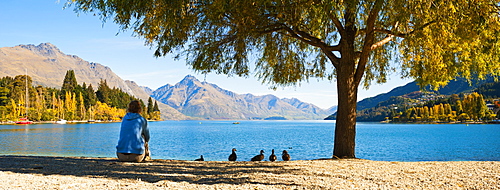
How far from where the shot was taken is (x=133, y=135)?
26.3ft

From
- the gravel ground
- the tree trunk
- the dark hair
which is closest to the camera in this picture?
the gravel ground

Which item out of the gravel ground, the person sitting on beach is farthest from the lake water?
the gravel ground

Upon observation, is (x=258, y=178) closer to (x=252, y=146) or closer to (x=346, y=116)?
(x=346, y=116)

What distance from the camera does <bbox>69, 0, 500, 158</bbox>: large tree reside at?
8.13 m

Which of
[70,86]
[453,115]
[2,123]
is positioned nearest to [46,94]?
[70,86]

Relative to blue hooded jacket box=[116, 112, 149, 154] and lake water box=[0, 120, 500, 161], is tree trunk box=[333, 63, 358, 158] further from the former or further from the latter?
lake water box=[0, 120, 500, 161]

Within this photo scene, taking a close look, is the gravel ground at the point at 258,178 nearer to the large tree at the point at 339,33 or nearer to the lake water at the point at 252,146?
the large tree at the point at 339,33

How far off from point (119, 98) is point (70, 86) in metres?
31.6

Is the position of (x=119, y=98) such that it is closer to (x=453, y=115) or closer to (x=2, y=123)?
(x=2, y=123)

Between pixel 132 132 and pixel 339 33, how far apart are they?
6443 millimetres

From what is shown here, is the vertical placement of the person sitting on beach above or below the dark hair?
below

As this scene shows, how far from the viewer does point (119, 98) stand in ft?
518

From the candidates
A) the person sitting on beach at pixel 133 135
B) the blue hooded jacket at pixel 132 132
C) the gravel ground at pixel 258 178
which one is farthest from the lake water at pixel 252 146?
the gravel ground at pixel 258 178

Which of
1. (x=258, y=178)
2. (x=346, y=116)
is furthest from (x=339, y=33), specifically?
(x=258, y=178)
